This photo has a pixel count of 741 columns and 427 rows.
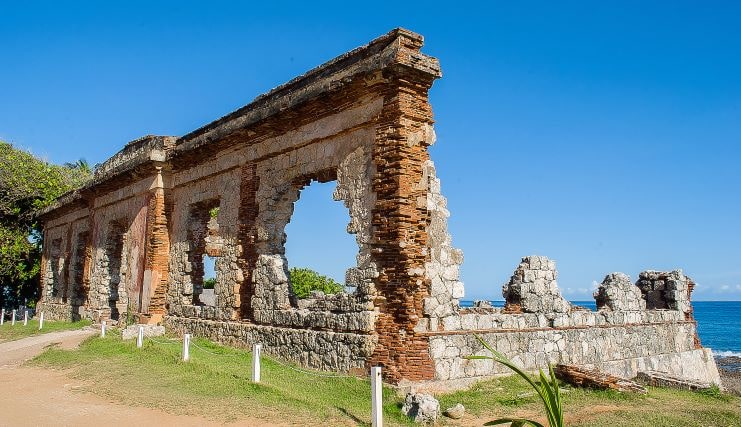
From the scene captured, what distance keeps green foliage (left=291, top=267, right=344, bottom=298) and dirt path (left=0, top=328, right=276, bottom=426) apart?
11.9 meters

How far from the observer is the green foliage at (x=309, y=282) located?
22.8 metres

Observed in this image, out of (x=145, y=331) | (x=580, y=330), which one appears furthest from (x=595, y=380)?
(x=145, y=331)

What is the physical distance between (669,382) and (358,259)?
19.2 ft

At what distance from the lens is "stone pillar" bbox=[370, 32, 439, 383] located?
28.7ft

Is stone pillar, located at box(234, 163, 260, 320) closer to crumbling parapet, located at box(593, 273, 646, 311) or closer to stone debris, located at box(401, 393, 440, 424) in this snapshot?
stone debris, located at box(401, 393, 440, 424)

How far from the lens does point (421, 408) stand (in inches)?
282

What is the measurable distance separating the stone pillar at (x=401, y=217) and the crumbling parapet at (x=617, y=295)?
5242mm

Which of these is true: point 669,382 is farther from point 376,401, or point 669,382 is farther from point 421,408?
point 376,401

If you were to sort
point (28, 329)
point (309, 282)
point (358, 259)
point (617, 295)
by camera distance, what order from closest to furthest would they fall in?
point (358, 259), point (617, 295), point (28, 329), point (309, 282)

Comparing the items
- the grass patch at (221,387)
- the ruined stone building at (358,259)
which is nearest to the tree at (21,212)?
the ruined stone building at (358,259)

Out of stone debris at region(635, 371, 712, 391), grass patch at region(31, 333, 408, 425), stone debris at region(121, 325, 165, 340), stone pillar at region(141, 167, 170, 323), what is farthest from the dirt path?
stone debris at region(635, 371, 712, 391)

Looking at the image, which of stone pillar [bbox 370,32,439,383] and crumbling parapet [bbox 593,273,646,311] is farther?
crumbling parapet [bbox 593,273,646,311]

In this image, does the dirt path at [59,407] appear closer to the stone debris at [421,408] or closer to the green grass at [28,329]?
the stone debris at [421,408]

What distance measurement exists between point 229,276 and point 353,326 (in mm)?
4472
